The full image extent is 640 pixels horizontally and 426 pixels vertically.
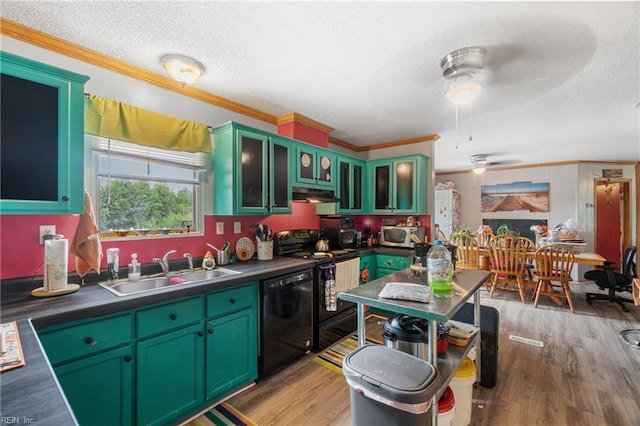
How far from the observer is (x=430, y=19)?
5.29 ft

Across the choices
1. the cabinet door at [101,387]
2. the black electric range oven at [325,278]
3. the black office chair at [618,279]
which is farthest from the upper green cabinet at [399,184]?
the cabinet door at [101,387]

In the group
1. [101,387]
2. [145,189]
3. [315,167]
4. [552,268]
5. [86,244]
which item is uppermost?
[315,167]

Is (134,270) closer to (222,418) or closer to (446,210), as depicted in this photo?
(222,418)

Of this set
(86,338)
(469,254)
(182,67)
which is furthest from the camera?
(469,254)

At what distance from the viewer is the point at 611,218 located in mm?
6043

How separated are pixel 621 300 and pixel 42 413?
621 cm

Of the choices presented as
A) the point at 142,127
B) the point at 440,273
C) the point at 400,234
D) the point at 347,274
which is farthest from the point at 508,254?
the point at 142,127

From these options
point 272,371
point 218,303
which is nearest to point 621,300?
point 272,371

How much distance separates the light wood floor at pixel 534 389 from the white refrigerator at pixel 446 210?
367cm

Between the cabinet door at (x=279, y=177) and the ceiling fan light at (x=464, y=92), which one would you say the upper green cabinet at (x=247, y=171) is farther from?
the ceiling fan light at (x=464, y=92)

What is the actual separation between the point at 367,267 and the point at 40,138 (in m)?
3.23

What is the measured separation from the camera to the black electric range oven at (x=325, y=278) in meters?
2.79

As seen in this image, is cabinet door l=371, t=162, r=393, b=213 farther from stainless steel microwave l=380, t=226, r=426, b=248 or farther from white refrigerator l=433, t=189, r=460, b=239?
white refrigerator l=433, t=189, r=460, b=239

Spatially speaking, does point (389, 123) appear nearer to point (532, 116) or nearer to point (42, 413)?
point (532, 116)
